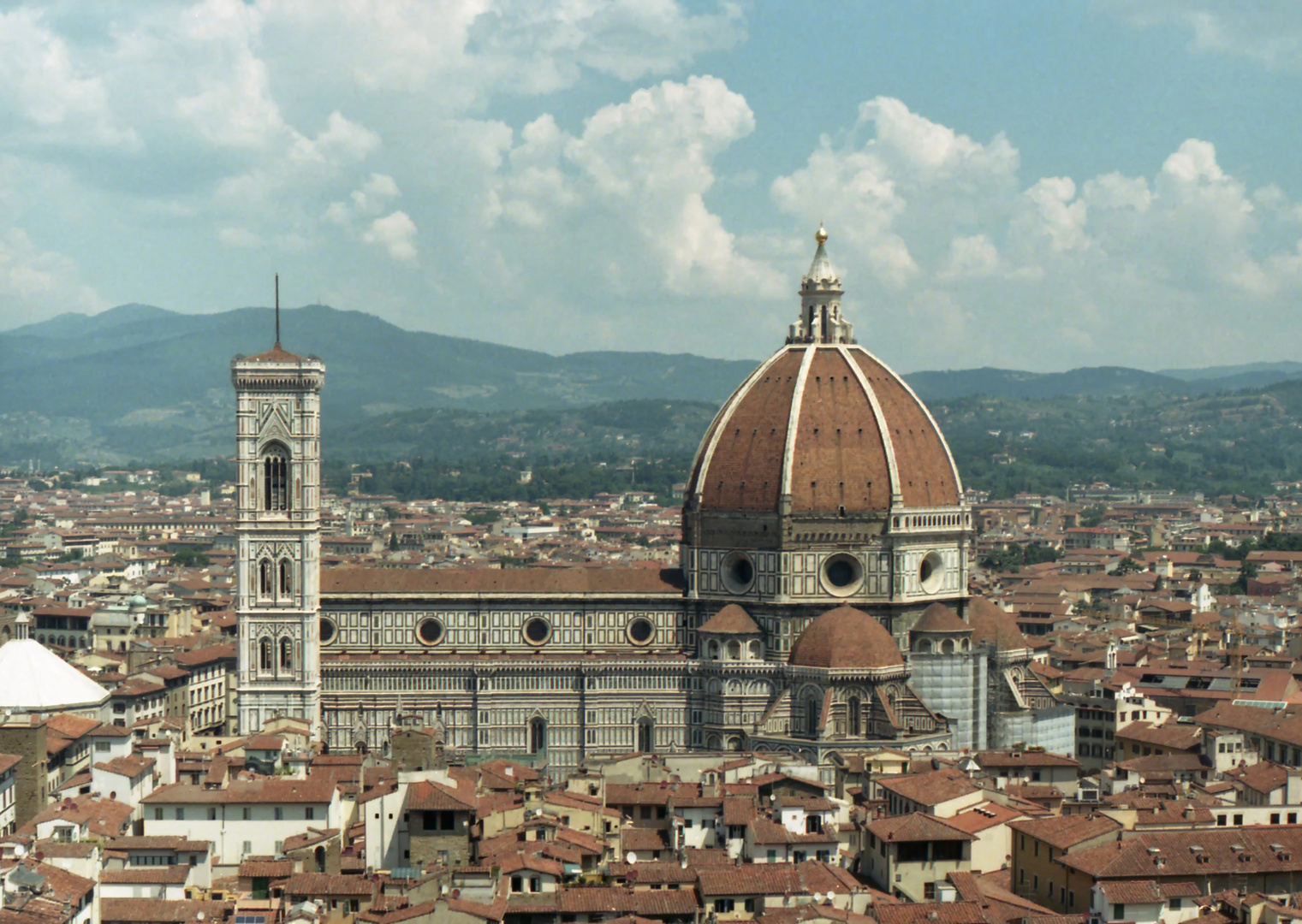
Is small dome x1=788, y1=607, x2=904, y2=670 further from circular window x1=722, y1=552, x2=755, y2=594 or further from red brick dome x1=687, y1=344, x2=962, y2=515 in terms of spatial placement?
red brick dome x1=687, y1=344, x2=962, y2=515

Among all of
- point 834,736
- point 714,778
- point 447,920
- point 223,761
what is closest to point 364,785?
point 223,761

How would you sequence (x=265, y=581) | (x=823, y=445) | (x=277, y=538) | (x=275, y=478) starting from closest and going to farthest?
(x=277, y=538) → (x=265, y=581) → (x=275, y=478) → (x=823, y=445)

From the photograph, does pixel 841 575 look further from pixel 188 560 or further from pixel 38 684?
pixel 188 560

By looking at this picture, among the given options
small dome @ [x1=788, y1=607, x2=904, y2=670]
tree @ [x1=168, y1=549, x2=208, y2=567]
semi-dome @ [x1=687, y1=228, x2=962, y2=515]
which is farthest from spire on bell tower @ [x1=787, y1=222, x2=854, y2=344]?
tree @ [x1=168, y1=549, x2=208, y2=567]

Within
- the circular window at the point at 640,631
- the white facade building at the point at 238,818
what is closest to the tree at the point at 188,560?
the circular window at the point at 640,631

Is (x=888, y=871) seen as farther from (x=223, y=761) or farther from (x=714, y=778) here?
(x=223, y=761)

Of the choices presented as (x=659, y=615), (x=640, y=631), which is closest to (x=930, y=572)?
(x=659, y=615)

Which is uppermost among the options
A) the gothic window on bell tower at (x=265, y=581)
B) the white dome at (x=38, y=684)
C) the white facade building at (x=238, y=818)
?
the gothic window on bell tower at (x=265, y=581)

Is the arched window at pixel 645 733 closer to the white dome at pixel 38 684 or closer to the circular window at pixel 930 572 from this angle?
the circular window at pixel 930 572
